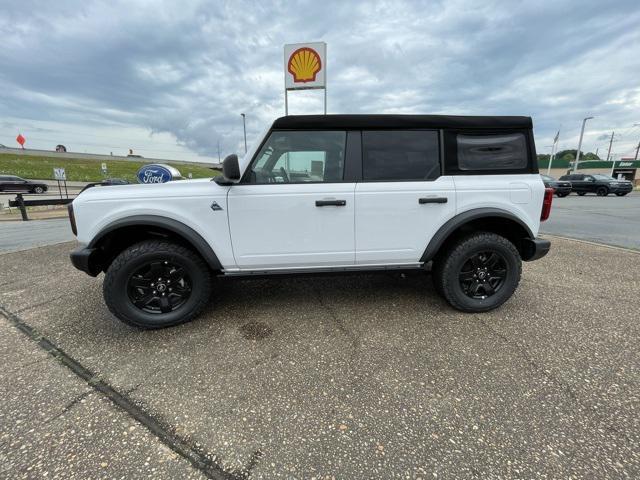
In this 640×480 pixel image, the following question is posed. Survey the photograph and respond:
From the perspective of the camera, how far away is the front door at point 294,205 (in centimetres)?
266

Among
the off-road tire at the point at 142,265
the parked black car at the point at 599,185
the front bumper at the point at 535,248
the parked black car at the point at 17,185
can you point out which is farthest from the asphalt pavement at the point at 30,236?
the parked black car at the point at 599,185

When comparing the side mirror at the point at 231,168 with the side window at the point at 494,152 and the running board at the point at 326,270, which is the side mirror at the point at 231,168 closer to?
the running board at the point at 326,270

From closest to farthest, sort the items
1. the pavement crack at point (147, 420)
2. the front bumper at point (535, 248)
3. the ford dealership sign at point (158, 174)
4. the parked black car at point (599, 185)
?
the pavement crack at point (147, 420) < the front bumper at point (535, 248) < the ford dealership sign at point (158, 174) < the parked black car at point (599, 185)

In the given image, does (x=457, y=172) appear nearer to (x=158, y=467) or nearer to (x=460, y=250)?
(x=460, y=250)

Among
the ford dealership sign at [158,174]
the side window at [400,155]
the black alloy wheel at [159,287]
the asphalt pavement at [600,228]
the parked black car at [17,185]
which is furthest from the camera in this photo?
the parked black car at [17,185]

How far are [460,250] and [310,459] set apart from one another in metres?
2.13

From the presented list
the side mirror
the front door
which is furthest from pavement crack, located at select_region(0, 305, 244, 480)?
the side mirror

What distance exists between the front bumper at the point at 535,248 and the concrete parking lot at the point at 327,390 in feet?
1.81

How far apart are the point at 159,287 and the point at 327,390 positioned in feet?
5.60

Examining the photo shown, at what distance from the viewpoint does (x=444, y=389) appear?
6.66 ft

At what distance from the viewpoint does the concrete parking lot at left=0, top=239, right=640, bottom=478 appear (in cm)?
156

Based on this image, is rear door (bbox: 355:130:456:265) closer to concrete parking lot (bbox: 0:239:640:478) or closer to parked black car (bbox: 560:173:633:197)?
concrete parking lot (bbox: 0:239:640:478)

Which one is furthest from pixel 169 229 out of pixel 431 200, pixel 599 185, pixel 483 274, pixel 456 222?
pixel 599 185

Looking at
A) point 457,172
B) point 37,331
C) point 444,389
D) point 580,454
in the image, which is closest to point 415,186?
point 457,172
